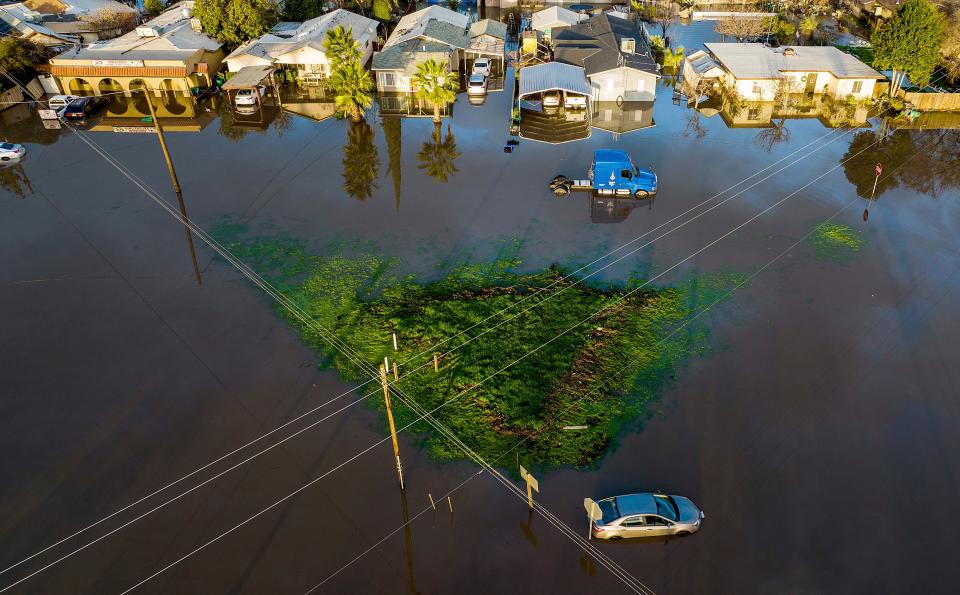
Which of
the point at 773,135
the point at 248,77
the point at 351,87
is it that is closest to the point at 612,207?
the point at 773,135

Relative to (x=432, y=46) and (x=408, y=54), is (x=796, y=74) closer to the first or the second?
(x=432, y=46)

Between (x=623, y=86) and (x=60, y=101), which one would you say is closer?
(x=60, y=101)

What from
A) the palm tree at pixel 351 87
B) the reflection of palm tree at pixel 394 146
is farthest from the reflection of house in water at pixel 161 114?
the reflection of palm tree at pixel 394 146

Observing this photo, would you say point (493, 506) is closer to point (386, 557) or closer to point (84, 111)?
point (386, 557)

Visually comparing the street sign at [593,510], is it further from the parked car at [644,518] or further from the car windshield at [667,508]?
the car windshield at [667,508]

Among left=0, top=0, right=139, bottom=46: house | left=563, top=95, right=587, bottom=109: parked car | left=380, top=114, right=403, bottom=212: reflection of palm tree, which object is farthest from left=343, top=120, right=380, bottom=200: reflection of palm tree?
left=0, top=0, right=139, bottom=46: house

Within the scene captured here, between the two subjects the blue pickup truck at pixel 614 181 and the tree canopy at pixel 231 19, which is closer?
the blue pickup truck at pixel 614 181
